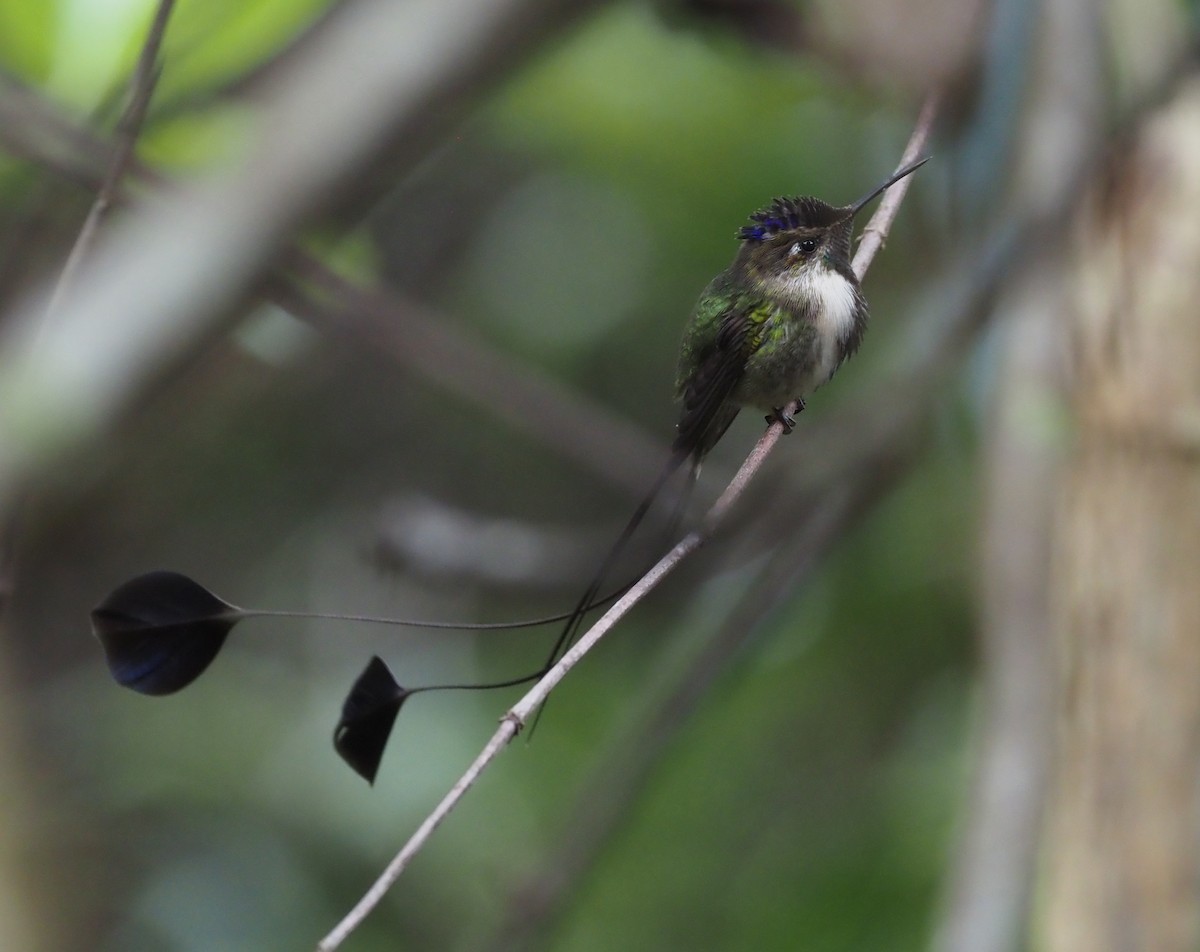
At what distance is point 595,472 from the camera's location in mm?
1958

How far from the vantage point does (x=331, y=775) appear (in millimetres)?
3377

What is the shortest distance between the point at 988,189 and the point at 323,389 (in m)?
1.86

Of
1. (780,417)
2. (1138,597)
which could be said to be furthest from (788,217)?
(1138,597)

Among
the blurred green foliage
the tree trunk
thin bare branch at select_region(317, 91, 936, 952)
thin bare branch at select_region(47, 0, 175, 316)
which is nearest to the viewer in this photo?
thin bare branch at select_region(317, 91, 936, 952)

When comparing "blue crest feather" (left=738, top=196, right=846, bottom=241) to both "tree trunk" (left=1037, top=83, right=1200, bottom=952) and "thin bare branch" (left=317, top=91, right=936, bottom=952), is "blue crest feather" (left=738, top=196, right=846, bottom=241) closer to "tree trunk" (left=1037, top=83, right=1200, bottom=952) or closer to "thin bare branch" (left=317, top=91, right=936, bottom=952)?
"thin bare branch" (left=317, top=91, right=936, bottom=952)

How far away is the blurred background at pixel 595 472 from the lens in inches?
46.6

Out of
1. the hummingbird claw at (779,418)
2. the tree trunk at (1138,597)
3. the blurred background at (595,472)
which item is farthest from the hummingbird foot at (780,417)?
the tree trunk at (1138,597)

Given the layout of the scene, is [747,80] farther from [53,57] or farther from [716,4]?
[53,57]

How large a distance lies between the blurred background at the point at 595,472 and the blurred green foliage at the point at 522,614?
15 millimetres

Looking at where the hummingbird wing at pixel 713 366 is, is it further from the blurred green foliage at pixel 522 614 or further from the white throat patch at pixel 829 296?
the blurred green foliage at pixel 522 614

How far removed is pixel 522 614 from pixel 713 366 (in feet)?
6.37

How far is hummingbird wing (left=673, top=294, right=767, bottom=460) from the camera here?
41.7 inches

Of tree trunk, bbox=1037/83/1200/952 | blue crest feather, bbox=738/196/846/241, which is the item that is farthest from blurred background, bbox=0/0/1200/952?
blue crest feather, bbox=738/196/846/241

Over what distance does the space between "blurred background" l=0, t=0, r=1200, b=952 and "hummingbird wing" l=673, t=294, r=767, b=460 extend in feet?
0.88
